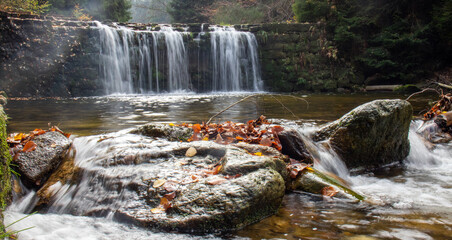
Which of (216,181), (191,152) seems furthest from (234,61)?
(216,181)

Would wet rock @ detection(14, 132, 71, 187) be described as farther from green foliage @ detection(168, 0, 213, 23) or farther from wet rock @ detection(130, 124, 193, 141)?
green foliage @ detection(168, 0, 213, 23)

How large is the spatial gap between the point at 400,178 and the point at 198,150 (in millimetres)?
2380

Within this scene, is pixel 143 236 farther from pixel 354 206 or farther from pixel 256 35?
pixel 256 35

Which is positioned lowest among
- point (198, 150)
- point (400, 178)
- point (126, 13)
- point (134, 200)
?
point (400, 178)

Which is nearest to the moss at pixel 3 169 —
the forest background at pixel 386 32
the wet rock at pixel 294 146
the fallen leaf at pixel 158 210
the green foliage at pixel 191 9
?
the fallen leaf at pixel 158 210

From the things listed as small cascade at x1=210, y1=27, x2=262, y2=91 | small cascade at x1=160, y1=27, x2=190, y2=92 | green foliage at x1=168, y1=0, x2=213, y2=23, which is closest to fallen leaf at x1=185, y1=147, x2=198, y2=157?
small cascade at x1=160, y1=27, x2=190, y2=92

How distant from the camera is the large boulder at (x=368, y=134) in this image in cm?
434

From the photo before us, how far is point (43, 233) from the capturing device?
2.40 m

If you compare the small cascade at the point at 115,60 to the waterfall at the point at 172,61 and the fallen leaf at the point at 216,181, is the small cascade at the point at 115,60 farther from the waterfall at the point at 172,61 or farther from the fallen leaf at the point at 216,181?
the fallen leaf at the point at 216,181

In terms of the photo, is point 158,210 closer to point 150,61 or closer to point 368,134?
point 368,134

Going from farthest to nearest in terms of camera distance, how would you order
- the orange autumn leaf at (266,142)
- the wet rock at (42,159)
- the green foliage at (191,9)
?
the green foliage at (191,9) → the orange autumn leaf at (266,142) → the wet rock at (42,159)

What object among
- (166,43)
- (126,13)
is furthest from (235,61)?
(126,13)

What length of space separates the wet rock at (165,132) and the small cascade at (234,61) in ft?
44.6

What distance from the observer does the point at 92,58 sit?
599 inches
